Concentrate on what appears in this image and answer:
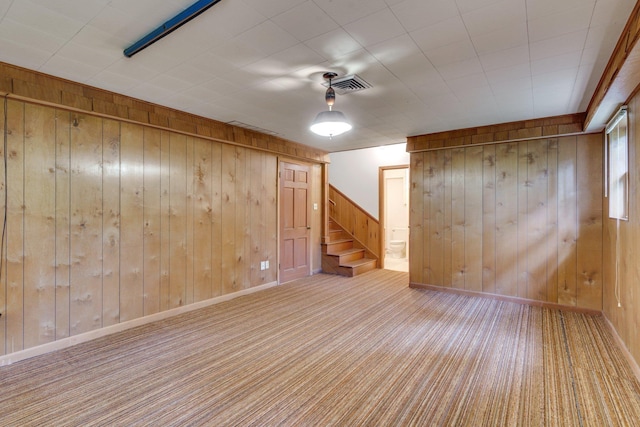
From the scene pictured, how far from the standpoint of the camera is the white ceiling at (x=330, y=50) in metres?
1.83

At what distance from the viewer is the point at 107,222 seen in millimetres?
Answer: 3170

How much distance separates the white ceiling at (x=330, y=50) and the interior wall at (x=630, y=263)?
67cm

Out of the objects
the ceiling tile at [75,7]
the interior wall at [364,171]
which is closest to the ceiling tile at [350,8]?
the ceiling tile at [75,7]

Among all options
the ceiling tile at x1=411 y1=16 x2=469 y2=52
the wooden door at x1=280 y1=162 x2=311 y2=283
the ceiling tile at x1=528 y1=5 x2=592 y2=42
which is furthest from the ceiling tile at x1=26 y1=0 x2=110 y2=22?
the wooden door at x1=280 y1=162 x2=311 y2=283

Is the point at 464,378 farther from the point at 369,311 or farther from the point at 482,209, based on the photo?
the point at 482,209

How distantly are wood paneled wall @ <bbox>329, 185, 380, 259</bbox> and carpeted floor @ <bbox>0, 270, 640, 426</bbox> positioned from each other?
9.94 ft

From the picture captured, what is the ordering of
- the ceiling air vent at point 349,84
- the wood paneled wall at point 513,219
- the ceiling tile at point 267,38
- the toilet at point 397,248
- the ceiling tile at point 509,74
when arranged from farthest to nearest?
the toilet at point 397,248
the wood paneled wall at point 513,219
the ceiling air vent at point 349,84
the ceiling tile at point 509,74
the ceiling tile at point 267,38

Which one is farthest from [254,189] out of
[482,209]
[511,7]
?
[511,7]

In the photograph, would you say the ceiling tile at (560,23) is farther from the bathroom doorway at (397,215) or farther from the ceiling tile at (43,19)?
the bathroom doorway at (397,215)

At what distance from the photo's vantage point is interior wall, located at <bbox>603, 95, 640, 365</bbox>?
2.38 m

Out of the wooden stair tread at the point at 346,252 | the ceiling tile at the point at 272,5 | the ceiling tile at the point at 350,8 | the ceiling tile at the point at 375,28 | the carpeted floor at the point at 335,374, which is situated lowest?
the carpeted floor at the point at 335,374

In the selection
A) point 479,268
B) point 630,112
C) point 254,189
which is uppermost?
point 630,112

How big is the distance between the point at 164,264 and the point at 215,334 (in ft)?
3.58

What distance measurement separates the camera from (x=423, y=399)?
210 cm
